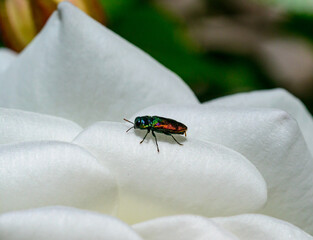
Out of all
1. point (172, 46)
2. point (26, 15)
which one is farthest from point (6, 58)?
point (172, 46)

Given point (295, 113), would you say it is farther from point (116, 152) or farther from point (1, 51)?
point (1, 51)

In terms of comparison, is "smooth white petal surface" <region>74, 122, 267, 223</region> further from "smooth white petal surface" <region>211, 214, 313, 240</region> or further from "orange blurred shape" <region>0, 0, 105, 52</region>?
"orange blurred shape" <region>0, 0, 105, 52</region>

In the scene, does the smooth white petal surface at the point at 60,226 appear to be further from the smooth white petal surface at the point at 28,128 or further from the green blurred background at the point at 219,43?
the green blurred background at the point at 219,43

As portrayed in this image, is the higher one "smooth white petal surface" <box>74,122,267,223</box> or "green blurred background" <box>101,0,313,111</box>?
"smooth white petal surface" <box>74,122,267,223</box>

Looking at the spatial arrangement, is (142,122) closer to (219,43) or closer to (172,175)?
(172,175)

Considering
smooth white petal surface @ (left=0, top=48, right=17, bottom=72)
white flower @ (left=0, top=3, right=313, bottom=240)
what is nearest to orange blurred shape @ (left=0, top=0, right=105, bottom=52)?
smooth white petal surface @ (left=0, top=48, right=17, bottom=72)

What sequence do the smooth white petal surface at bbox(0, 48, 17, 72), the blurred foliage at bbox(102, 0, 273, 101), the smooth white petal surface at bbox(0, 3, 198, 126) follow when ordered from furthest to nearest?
the blurred foliage at bbox(102, 0, 273, 101) → the smooth white petal surface at bbox(0, 48, 17, 72) → the smooth white petal surface at bbox(0, 3, 198, 126)

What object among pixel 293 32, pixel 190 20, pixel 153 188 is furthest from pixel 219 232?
pixel 190 20
